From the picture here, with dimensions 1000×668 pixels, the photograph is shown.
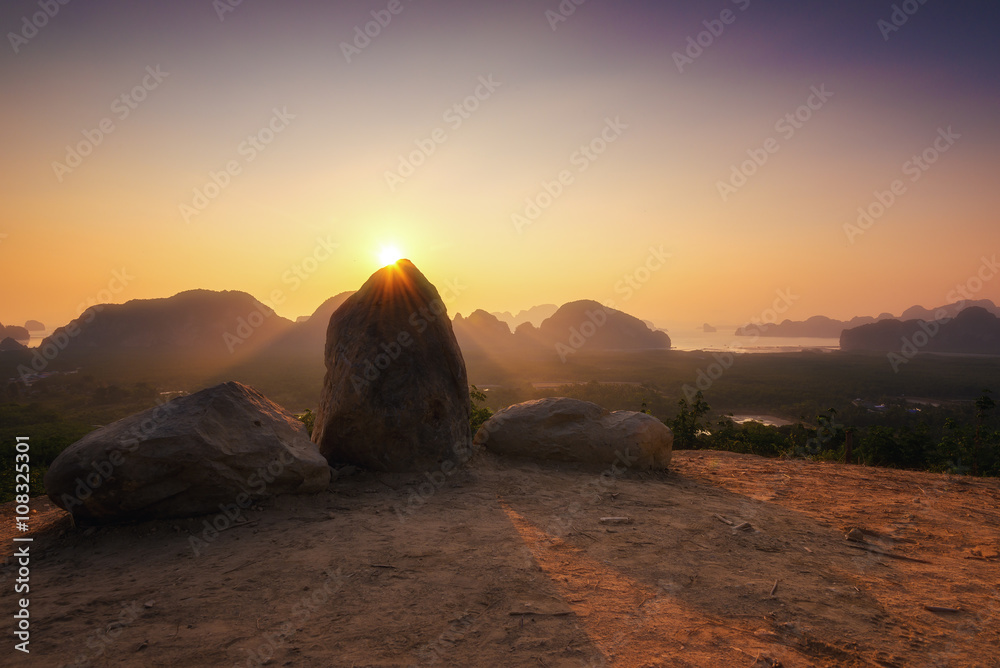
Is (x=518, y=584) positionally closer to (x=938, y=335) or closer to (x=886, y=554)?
(x=886, y=554)

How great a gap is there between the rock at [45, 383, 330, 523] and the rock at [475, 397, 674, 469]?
4021mm

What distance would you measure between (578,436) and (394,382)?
4005 mm

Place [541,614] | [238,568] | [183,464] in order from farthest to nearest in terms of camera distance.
Result: [183,464], [238,568], [541,614]

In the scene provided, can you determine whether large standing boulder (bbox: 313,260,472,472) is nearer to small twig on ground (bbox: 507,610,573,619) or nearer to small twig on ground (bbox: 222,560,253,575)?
small twig on ground (bbox: 222,560,253,575)

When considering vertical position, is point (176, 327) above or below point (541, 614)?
above

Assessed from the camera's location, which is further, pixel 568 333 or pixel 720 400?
pixel 568 333

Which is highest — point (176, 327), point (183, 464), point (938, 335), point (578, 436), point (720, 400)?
point (176, 327)

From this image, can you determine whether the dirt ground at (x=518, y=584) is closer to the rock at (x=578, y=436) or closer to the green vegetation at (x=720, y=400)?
the rock at (x=578, y=436)

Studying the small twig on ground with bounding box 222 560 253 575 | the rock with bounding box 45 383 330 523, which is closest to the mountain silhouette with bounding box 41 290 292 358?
the rock with bounding box 45 383 330 523

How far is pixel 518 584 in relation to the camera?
4.38 metres

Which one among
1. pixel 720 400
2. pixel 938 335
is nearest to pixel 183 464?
pixel 720 400

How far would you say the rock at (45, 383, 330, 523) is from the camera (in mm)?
5629

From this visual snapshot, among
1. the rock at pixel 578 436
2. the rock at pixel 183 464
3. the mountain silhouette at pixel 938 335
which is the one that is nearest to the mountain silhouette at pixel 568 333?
the mountain silhouette at pixel 938 335

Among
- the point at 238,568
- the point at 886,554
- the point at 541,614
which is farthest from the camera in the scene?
the point at 886,554
